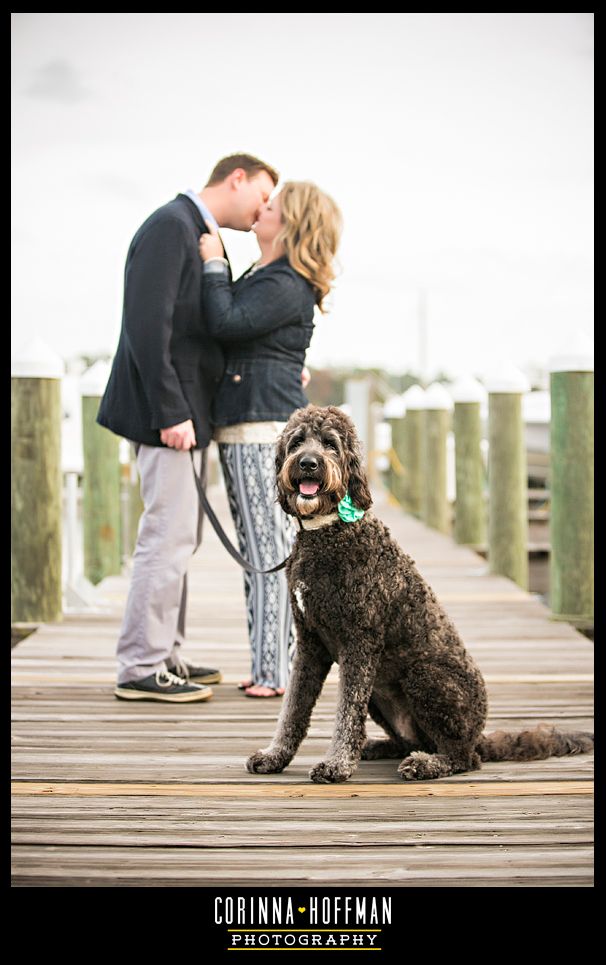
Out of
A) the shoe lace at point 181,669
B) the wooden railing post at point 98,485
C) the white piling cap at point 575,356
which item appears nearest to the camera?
the shoe lace at point 181,669

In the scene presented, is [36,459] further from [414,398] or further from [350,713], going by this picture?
[414,398]

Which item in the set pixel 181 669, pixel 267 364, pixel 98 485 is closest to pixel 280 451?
pixel 267 364

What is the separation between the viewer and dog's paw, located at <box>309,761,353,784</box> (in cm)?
353

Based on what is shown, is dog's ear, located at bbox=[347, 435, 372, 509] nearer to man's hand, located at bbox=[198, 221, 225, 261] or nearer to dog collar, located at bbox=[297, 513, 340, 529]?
dog collar, located at bbox=[297, 513, 340, 529]

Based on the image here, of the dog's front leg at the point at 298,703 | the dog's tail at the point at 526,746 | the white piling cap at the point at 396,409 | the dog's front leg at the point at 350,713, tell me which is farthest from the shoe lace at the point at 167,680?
the white piling cap at the point at 396,409

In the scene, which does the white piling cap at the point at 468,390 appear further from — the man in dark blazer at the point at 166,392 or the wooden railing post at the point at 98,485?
the man in dark blazer at the point at 166,392

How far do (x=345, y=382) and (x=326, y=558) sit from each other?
15.8 meters

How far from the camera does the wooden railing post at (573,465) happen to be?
238 inches

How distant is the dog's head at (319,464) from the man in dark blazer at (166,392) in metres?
1.11

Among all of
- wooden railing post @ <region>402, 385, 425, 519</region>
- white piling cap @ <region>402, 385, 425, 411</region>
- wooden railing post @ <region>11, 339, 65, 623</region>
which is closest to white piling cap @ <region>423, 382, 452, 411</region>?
white piling cap @ <region>402, 385, 425, 411</region>

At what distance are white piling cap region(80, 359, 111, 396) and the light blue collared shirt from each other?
331cm

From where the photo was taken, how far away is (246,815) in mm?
3291

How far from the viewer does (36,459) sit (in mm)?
6074

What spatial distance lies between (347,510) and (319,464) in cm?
22
